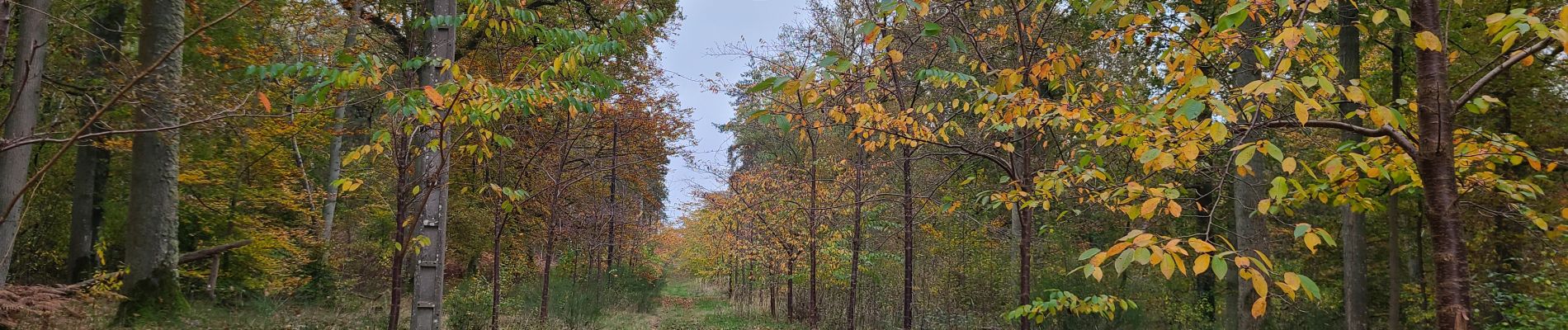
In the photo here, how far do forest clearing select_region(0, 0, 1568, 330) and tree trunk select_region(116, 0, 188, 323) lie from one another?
32mm

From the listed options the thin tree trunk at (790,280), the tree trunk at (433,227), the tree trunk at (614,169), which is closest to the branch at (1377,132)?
the tree trunk at (433,227)

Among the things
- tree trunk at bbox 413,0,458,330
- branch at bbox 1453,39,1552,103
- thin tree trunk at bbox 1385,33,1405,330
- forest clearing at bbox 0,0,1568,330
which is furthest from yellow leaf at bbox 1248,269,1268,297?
thin tree trunk at bbox 1385,33,1405,330

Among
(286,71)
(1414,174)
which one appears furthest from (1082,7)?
(286,71)

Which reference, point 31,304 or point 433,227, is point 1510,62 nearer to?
point 433,227

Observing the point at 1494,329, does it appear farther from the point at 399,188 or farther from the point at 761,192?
the point at 399,188

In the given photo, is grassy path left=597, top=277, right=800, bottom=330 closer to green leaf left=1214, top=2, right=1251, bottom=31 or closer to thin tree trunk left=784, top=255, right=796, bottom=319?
thin tree trunk left=784, top=255, right=796, bottom=319

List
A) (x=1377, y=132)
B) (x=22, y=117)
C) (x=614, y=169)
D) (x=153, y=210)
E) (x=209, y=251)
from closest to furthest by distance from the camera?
(x=1377, y=132), (x=22, y=117), (x=153, y=210), (x=209, y=251), (x=614, y=169)

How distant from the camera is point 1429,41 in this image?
62.1 inches

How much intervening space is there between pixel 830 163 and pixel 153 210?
8688 mm

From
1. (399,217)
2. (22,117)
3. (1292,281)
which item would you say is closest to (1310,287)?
(1292,281)

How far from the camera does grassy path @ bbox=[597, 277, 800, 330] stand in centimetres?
1208

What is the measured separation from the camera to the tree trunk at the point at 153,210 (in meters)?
6.46

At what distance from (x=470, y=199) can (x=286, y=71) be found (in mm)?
12069

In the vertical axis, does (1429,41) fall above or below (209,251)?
above
